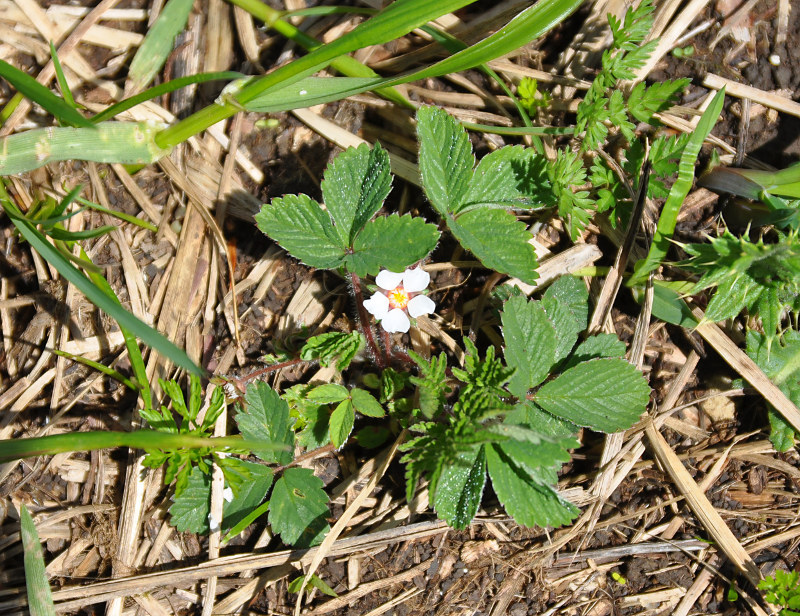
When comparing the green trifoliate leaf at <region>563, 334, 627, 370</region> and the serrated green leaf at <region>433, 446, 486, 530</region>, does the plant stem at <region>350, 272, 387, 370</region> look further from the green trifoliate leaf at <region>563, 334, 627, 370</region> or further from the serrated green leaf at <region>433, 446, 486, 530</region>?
the green trifoliate leaf at <region>563, 334, 627, 370</region>

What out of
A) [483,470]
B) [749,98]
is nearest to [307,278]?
[483,470]

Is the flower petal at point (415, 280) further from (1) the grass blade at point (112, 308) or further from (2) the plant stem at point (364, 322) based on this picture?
(1) the grass blade at point (112, 308)

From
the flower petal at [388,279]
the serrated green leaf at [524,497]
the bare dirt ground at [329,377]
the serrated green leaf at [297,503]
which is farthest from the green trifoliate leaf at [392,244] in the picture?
the serrated green leaf at [297,503]

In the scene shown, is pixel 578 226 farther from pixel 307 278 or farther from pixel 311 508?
pixel 311 508

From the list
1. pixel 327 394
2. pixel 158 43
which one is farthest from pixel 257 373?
pixel 158 43

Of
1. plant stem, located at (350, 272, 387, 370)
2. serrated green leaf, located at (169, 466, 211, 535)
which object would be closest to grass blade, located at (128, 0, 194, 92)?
plant stem, located at (350, 272, 387, 370)
